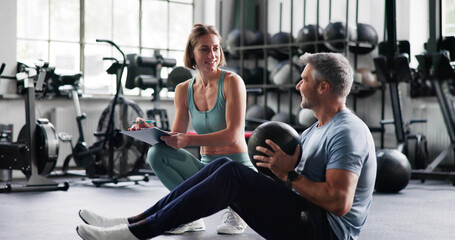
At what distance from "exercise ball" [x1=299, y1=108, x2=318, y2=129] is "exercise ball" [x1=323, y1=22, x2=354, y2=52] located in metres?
0.84

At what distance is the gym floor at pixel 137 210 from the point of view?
9.61 feet

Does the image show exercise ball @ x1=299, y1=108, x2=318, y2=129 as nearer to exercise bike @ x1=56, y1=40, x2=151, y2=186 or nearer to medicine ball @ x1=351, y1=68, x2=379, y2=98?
medicine ball @ x1=351, y1=68, x2=379, y2=98

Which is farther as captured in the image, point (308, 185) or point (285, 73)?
point (285, 73)

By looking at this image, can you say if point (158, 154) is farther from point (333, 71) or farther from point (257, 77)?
point (257, 77)

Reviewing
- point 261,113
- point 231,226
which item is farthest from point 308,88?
point 261,113

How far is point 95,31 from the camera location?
7.04 meters

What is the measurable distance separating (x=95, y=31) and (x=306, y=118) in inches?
110

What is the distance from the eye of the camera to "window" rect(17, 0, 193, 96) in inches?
260

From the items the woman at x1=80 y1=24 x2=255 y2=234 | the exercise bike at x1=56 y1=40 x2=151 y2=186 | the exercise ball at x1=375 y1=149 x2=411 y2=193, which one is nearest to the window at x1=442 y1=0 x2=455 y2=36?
the exercise ball at x1=375 y1=149 x2=411 y2=193

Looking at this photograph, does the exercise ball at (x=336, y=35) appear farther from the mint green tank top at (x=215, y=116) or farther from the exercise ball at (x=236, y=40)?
the mint green tank top at (x=215, y=116)

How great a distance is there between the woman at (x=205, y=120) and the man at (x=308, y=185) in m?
0.67

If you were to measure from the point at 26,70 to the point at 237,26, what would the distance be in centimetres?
392

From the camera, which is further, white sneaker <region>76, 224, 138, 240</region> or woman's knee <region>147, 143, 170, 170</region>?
woman's knee <region>147, 143, 170, 170</region>

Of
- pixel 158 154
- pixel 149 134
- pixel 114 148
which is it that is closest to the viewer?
pixel 149 134
